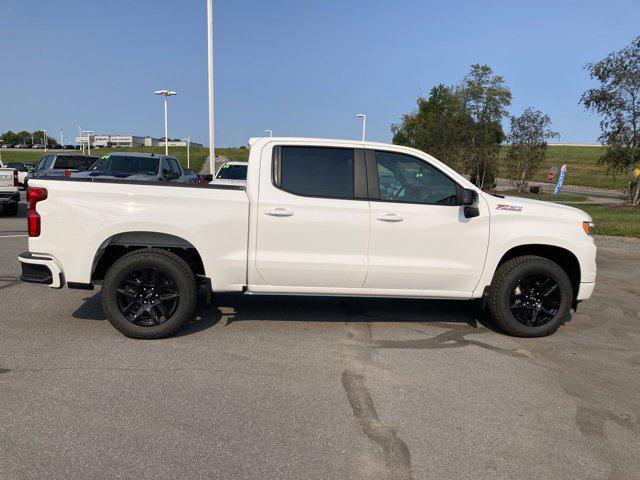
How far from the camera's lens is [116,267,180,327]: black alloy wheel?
4.78 meters

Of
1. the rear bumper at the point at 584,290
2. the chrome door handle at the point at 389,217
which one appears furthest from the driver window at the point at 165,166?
the rear bumper at the point at 584,290

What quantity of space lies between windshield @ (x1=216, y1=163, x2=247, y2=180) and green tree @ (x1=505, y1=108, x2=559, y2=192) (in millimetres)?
24838

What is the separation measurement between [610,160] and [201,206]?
2464 centimetres

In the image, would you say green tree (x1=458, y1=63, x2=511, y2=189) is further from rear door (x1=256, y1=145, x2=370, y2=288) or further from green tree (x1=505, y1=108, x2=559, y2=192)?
rear door (x1=256, y1=145, x2=370, y2=288)

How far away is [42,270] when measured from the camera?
15.5ft

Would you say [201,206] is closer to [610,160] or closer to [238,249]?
[238,249]

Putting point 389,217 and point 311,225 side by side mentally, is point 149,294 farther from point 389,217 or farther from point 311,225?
point 389,217

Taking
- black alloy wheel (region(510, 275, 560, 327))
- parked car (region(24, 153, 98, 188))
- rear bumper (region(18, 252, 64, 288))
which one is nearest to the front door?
black alloy wheel (region(510, 275, 560, 327))

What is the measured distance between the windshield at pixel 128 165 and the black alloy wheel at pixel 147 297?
884cm

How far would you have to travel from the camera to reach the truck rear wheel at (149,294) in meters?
4.70

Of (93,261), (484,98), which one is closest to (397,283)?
(93,261)

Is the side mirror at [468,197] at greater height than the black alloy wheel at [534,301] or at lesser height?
greater

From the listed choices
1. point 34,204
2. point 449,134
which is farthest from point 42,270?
point 449,134

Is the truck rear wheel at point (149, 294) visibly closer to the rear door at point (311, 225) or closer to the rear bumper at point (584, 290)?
the rear door at point (311, 225)
